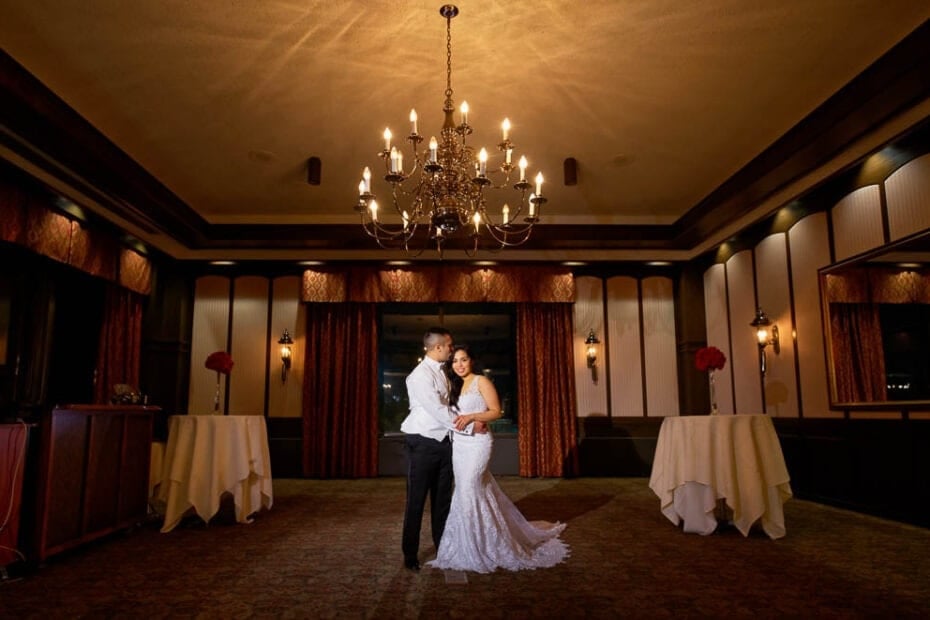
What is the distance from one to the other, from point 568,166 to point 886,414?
374cm

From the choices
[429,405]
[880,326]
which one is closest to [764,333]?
→ [880,326]

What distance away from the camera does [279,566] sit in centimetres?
375

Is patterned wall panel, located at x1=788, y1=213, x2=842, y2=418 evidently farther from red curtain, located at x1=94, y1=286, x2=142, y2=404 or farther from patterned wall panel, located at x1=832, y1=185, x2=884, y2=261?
red curtain, located at x1=94, y1=286, x2=142, y2=404

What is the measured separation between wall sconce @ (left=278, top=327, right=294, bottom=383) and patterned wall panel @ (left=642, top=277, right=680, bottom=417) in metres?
5.16

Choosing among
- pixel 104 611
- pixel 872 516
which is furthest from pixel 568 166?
pixel 104 611

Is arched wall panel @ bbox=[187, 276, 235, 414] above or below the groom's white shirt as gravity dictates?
above

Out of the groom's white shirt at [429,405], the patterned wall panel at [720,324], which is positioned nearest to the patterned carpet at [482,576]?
the groom's white shirt at [429,405]

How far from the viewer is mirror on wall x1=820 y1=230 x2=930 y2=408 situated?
476 cm

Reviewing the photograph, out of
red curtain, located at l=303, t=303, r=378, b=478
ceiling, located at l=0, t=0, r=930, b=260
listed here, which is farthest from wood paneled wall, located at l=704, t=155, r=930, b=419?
red curtain, located at l=303, t=303, r=378, b=478

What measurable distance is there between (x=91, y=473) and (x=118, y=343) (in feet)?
11.1

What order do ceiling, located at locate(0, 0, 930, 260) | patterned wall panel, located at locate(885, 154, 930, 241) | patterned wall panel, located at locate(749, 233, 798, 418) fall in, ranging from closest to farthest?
ceiling, located at locate(0, 0, 930, 260), patterned wall panel, located at locate(885, 154, 930, 241), patterned wall panel, located at locate(749, 233, 798, 418)

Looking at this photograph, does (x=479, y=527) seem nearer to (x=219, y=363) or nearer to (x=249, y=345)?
(x=219, y=363)

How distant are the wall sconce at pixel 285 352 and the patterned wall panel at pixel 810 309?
6.43 meters

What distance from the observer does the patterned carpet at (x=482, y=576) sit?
294cm
